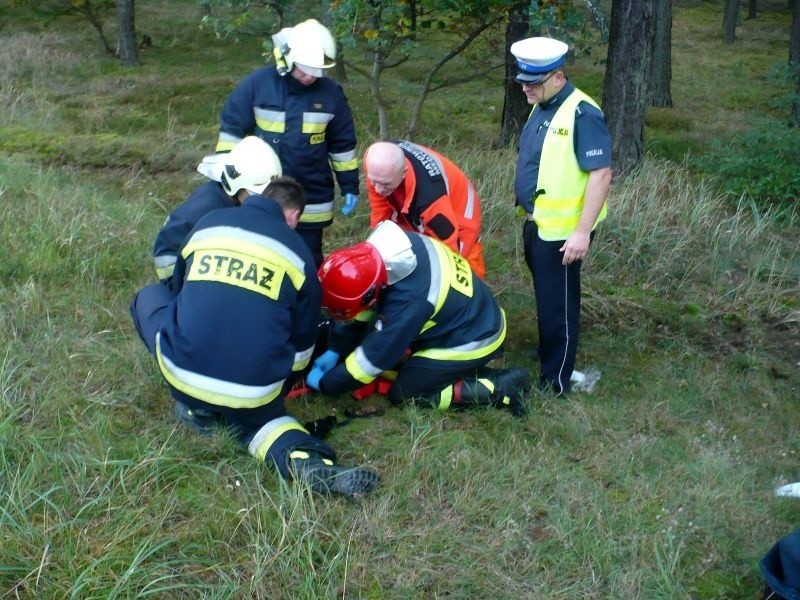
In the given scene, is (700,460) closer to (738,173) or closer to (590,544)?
(590,544)

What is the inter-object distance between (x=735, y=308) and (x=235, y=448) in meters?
3.58

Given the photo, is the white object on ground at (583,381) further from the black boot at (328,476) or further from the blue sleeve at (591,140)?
the black boot at (328,476)

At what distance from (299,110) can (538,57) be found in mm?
1556

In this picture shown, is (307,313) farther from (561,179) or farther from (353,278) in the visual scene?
(561,179)

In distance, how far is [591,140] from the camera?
13.2ft

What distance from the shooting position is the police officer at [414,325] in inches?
156

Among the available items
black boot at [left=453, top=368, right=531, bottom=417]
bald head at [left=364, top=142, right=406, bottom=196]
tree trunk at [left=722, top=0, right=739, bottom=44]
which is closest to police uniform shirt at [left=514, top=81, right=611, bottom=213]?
bald head at [left=364, top=142, right=406, bottom=196]

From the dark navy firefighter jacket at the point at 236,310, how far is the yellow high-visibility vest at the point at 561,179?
4.26ft

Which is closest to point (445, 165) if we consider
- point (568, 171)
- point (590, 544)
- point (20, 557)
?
point (568, 171)

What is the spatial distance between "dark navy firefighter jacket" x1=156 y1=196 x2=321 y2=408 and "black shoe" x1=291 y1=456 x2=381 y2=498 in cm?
34

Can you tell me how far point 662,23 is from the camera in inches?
566

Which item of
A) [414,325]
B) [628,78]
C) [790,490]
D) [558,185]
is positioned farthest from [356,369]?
[628,78]

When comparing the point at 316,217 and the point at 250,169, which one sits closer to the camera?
the point at 250,169

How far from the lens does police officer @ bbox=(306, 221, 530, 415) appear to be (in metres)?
3.95
